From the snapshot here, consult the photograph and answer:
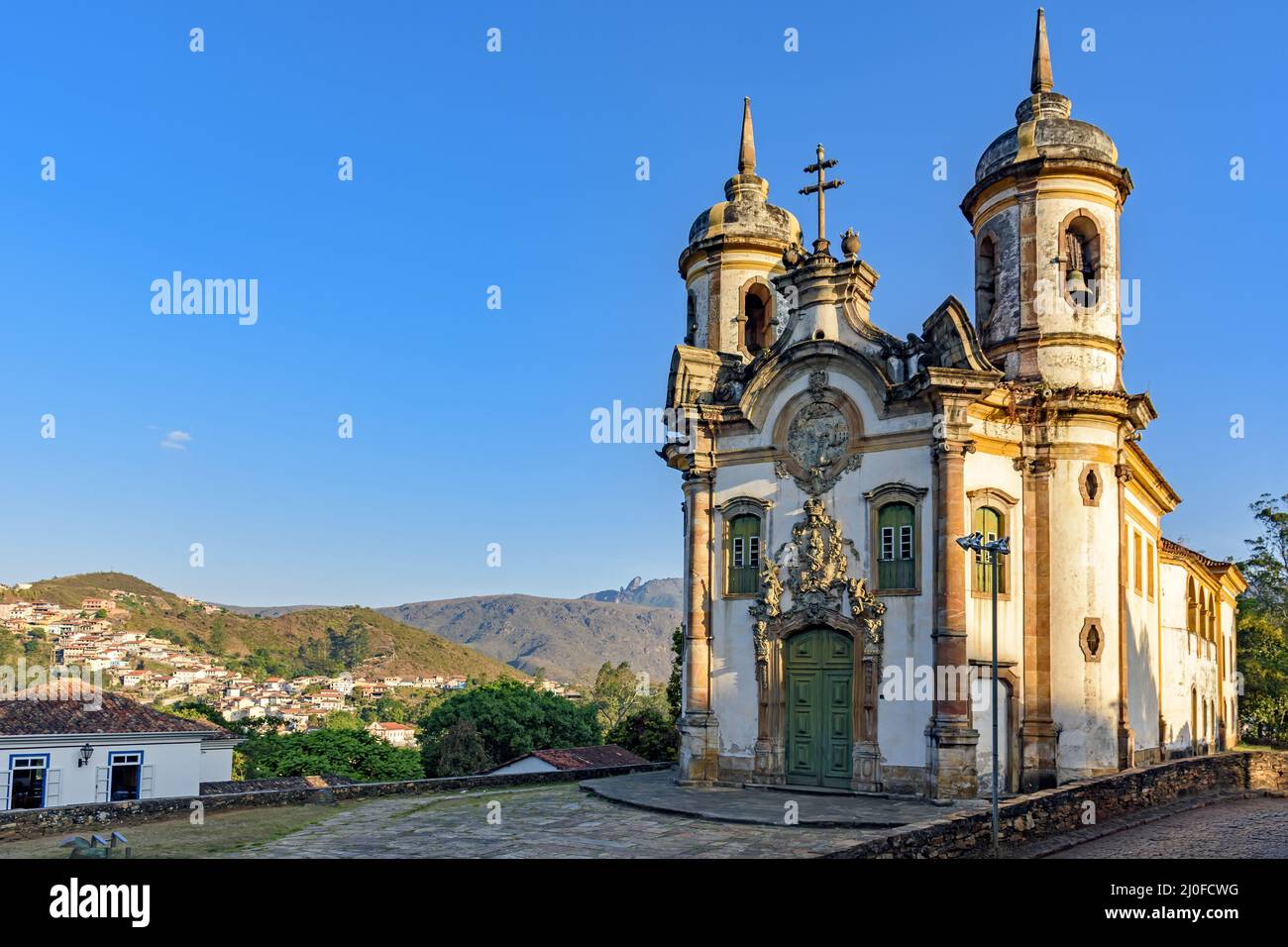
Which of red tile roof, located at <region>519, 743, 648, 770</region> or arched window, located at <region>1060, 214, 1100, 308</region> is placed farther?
red tile roof, located at <region>519, 743, 648, 770</region>

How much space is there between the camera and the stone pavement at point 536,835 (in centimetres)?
1605

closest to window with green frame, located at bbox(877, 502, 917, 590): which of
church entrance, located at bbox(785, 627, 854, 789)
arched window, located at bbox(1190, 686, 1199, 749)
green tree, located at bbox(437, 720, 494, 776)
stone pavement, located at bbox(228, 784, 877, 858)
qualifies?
church entrance, located at bbox(785, 627, 854, 789)

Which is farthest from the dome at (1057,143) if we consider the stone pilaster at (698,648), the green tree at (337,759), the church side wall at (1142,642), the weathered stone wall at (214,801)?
the green tree at (337,759)

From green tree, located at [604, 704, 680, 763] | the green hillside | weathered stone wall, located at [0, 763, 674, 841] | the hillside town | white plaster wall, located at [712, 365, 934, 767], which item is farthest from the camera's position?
the green hillside

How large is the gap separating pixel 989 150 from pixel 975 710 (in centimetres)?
1290

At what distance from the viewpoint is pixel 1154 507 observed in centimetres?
2927

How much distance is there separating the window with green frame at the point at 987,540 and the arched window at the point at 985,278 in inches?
212

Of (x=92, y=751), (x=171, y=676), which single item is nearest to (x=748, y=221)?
(x=92, y=751)

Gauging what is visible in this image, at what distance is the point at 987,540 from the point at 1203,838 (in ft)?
23.2

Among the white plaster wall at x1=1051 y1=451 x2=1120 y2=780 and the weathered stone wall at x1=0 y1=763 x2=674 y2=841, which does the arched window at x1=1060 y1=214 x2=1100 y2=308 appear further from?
the weathered stone wall at x1=0 y1=763 x2=674 y2=841

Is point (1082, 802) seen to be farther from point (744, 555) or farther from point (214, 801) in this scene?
point (214, 801)

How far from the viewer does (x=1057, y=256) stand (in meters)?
24.4

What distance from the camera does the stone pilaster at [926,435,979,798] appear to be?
20.5 meters
